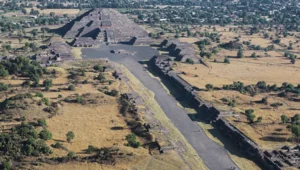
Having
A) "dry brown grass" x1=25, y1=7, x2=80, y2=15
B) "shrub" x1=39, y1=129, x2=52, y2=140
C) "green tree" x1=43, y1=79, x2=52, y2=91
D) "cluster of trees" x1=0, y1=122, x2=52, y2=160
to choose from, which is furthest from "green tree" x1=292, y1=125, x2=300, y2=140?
"dry brown grass" x1=25, y1=7, x2=80, y2=15

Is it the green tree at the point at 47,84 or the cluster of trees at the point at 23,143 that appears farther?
the green tree at the point at 47,84

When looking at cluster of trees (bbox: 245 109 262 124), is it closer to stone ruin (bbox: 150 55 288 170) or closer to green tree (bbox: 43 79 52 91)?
stone ruin (bbox: 150 55 288 170)

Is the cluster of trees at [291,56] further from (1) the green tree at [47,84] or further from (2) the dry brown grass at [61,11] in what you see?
(2) the dry brown grass at [61,11]

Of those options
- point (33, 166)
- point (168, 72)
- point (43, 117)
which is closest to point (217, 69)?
point (168, 72)

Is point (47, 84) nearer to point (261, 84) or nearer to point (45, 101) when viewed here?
point (45, 101)

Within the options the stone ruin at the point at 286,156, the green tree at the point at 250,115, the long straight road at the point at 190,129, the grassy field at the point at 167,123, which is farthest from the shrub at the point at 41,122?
the green tree at the point at 250,115
